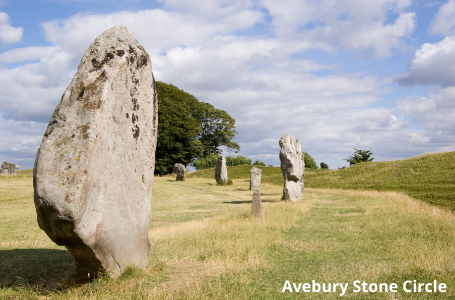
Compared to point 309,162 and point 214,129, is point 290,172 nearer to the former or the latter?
point 214,129

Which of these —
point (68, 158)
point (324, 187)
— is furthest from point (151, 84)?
point (324, 187)

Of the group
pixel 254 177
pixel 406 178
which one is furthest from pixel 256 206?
pixel 406 178

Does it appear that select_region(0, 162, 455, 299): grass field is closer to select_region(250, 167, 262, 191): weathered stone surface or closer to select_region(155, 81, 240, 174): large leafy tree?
select_region(250, 167, 262, 191): weathered stone surface

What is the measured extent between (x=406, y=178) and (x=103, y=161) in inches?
1218

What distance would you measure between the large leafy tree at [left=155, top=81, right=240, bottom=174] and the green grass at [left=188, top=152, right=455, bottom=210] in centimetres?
1545

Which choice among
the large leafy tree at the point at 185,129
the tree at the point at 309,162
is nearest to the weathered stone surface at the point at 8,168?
the large leafy tree at the point at 185,129

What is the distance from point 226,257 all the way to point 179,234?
3.17 m

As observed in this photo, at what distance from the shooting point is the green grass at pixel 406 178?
25.8m

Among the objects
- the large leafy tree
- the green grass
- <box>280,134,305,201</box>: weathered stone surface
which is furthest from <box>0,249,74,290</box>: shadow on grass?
the large leafy tree

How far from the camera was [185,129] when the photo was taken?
53.1 meters

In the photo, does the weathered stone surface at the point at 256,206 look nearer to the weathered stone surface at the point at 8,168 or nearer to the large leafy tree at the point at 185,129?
the weathered stone surface at the point at 8,168

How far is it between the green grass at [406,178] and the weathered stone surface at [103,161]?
779 inches

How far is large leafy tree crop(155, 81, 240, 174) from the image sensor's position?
169 ft

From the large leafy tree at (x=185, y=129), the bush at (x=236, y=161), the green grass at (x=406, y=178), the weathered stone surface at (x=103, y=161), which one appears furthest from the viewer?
the bush at (x=236, y=161)
